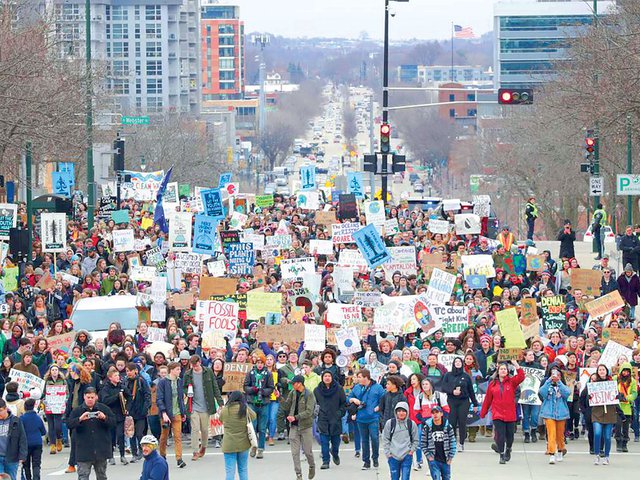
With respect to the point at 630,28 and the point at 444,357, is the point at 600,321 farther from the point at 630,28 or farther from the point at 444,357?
the point at 630,28

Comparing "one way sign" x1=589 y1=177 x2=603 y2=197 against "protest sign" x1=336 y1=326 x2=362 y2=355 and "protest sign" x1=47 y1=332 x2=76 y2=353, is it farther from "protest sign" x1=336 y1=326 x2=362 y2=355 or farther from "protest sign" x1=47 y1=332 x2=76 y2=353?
"protest sign" x1=47 y1=332 x2=76 y2=353

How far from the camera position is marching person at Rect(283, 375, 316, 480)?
65.5 feet

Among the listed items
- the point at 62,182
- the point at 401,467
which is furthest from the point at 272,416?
the point at 62,182

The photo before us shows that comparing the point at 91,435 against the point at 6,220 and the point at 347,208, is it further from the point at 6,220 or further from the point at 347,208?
the point at 347,208

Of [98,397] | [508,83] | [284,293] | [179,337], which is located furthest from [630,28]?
[508,83]

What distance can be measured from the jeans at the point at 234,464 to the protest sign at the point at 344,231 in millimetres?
15753

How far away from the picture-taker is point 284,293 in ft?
92.5

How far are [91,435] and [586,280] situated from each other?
13389mm

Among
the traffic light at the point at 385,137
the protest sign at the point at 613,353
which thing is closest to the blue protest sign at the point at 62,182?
the traffic light at the point at 385,137

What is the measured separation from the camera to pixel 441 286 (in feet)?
87.4

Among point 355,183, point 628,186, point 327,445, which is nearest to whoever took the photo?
point 327,445

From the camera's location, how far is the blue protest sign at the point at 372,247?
100ft

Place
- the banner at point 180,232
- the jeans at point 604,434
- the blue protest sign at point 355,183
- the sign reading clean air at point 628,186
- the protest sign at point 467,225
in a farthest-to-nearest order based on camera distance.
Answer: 1. the blue protest sign at point 355,183
2. the sign reading clean air at point 628,186
3. the protest sign at point 467,225
4. the banner at point 180,232
5. the jeans at point 604,434

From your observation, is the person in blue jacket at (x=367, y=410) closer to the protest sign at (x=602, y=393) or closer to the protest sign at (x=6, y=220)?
the protest sign at (x=602, y=393)
